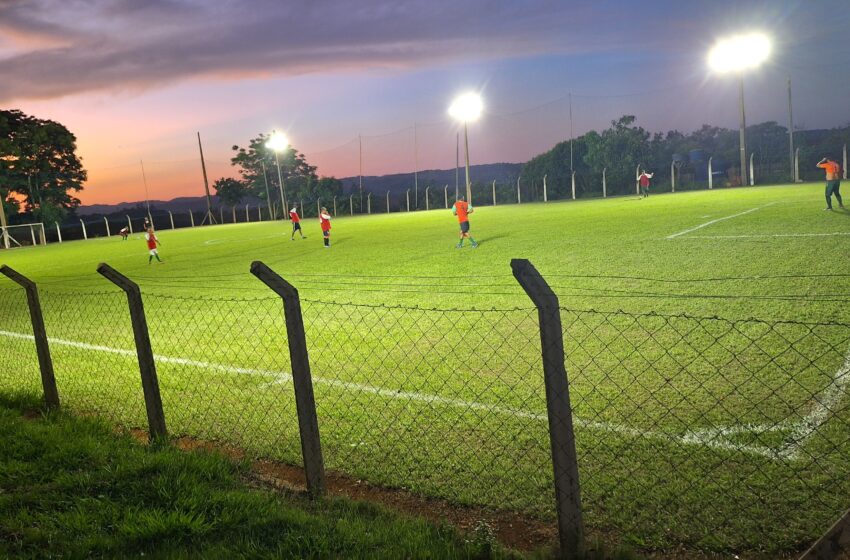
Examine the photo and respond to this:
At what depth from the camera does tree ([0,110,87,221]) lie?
55156 millimetres

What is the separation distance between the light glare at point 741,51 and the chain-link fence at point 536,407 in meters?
40.8

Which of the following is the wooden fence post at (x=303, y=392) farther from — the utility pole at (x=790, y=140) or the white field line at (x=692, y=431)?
the utility pole at (x=790, y=140)

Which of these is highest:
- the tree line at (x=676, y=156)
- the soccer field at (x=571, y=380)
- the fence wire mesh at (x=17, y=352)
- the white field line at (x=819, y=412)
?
the tree line at (x=676, y=156)

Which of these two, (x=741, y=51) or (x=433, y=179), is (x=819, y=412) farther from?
(x=433, y=179)

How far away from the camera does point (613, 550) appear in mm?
3322

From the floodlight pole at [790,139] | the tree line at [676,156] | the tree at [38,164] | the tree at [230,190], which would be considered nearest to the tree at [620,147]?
the tree line at [676,156]

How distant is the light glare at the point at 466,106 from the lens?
44375 millimetres

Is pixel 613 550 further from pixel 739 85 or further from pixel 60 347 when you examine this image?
pixel 739 85

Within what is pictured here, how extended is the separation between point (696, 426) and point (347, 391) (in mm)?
3241

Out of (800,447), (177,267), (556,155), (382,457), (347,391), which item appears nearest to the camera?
(800,447)

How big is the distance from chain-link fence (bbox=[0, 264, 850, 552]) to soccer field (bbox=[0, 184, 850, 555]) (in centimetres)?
2

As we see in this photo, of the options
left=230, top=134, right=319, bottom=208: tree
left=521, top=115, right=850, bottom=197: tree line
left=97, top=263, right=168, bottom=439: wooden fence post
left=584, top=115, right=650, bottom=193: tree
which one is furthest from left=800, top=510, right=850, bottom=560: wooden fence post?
left=230, top=134, right=319, bottom=208: tree

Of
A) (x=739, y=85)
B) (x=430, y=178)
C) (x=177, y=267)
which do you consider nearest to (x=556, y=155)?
(x=430, y=178)

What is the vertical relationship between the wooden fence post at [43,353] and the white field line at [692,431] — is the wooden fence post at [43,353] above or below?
above
